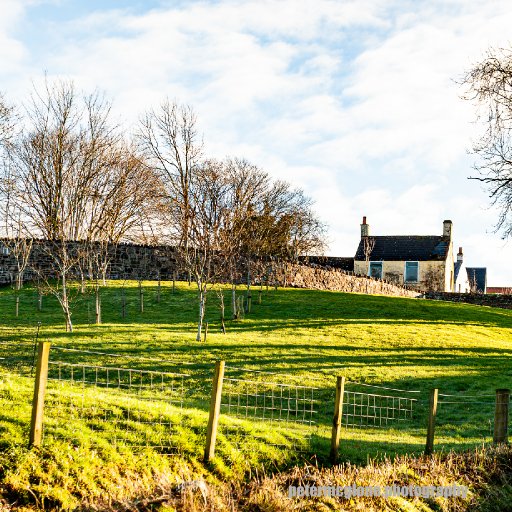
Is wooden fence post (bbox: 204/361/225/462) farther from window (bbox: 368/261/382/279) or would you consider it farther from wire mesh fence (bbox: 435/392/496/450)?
window (bbox: 368/261/382/279)

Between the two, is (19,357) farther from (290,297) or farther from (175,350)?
(290,297)

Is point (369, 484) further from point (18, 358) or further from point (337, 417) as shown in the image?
point (18, 358)

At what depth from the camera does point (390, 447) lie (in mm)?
11328

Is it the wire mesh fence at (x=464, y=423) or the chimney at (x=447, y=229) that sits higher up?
the chimney at (x=447, y=229)

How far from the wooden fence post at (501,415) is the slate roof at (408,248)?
171ft

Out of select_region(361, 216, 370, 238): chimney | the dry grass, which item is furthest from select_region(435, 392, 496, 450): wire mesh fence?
select_region(361, 216, 370, 238): chimney

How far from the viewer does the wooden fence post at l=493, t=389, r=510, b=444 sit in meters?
10.8

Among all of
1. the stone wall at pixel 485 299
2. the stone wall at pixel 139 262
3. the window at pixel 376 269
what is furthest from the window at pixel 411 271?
the stone wall at pixel 139 262

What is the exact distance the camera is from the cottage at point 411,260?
60875 mm

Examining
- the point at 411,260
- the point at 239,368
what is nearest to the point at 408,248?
the point at 411,260

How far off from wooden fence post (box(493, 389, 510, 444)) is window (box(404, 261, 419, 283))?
172 ft

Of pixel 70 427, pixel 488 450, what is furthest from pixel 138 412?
pixel 488 450

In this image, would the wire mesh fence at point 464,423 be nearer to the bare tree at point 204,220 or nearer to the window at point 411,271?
the bare tree at point 204,220

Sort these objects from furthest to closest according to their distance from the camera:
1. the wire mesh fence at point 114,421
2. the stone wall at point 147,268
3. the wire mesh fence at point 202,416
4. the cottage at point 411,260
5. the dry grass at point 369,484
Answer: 1. the cottage at point 411,260
2. the stone wall at point 147,268
3. the wire mesh fence at point 202,416
4. the wire mesh fence at point 114,421
5. the dry grass at point 369,484
